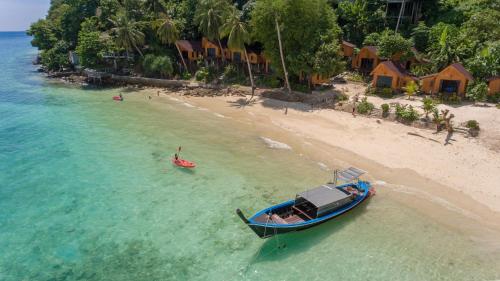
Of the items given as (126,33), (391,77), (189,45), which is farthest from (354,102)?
(126,33)

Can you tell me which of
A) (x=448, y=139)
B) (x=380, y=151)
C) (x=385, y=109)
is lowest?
(x=380, y=151)

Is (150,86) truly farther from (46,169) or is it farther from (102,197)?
(102,197)

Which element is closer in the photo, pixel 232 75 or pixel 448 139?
pixel 448 139

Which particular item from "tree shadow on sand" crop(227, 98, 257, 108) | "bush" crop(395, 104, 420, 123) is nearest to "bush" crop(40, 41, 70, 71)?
"tree shadow on sand" crop(227, 98, 257, 108)

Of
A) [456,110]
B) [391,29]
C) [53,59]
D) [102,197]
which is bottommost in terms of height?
[102,197]

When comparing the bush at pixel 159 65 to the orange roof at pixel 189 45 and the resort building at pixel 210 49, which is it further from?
the resort building at pixel 210 49

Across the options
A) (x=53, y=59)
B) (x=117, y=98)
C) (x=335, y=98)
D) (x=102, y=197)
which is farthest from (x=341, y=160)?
(x=53, y=59)

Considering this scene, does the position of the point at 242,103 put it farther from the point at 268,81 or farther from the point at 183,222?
the point at 183,222
